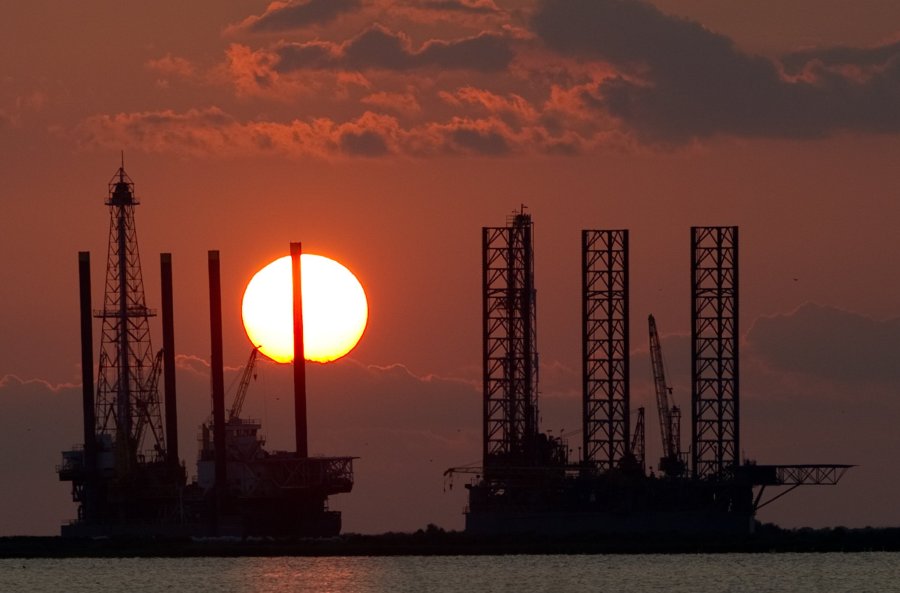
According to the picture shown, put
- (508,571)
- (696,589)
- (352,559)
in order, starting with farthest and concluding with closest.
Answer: (352,559), (508,571), (696,589)

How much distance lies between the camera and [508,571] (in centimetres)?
14650

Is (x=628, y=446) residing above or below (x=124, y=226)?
below

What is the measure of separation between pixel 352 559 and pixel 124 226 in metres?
24.9

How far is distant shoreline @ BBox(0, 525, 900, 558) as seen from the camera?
545ft

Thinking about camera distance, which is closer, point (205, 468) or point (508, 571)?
point (508, 571)

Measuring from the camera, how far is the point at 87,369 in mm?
168000

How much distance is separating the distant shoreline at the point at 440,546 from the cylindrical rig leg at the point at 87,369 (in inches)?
182

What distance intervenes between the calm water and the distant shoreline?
2380mm

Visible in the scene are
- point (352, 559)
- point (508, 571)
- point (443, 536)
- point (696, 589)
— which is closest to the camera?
point (696, 589)

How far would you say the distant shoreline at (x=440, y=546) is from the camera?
166000mm

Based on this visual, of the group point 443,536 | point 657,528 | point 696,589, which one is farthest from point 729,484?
point 696,589

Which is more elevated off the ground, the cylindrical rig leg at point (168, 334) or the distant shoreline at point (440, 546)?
the cylindrical rig leg at point (168, 334)

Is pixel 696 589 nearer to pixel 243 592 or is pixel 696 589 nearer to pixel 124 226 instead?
pixel 243 592

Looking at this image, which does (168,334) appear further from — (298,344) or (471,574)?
(471,574)
